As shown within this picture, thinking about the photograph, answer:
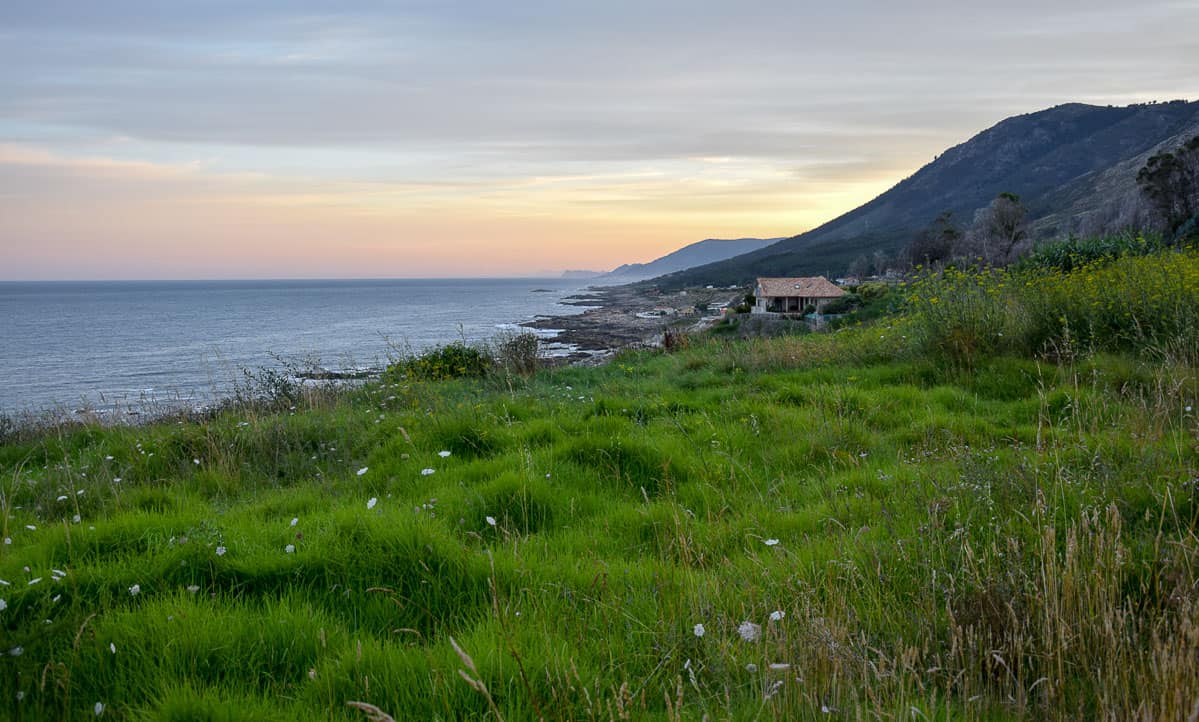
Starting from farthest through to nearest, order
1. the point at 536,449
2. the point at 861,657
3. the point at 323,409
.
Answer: the point at 323,409 < the point at 536,449 < the point at 861,657

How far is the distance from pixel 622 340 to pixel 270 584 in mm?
58611

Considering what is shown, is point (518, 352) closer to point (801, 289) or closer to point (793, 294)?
point (793, 294)

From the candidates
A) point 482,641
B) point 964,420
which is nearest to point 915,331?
point 964,420

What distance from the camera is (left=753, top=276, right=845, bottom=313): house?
65562 millimetres

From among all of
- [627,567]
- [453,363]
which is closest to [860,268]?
[453,363]

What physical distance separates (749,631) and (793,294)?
2635 inches

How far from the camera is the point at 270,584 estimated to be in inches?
154

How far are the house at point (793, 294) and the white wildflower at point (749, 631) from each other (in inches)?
2500

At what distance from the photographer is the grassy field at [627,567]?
105 inches

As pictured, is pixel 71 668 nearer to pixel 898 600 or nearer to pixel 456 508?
pixel 456 508

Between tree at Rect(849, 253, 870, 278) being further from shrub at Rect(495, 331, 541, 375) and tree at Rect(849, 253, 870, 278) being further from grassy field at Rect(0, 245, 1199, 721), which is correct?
grassy field at Rect(0, 245, 1199, 721)

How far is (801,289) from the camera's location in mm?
66750

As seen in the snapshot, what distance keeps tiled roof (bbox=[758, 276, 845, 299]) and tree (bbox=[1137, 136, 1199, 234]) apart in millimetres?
24419

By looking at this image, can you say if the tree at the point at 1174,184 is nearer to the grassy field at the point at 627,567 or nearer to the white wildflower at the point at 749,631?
the grassy field at the point at 627,567
